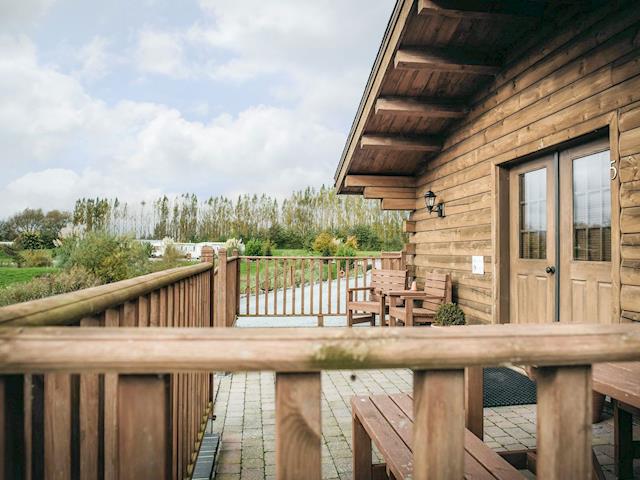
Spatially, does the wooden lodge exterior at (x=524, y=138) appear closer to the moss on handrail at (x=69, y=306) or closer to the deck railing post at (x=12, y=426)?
the moss on handrail at (x=69, y=306)

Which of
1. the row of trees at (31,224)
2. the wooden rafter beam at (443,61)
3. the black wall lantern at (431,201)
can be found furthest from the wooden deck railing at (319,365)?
the row of trees at (31,224)

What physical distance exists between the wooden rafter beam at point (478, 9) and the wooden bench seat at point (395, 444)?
3101 mm

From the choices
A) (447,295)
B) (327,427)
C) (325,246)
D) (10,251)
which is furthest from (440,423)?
(10,251)

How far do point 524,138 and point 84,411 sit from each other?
4.16m

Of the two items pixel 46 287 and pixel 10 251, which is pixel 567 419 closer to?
pixel 46 287

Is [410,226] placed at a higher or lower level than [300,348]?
higher

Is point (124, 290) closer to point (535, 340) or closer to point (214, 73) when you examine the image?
point (535, 340)

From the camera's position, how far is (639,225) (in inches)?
107

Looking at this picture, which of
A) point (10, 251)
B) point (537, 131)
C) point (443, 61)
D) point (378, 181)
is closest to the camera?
point (537, 131)

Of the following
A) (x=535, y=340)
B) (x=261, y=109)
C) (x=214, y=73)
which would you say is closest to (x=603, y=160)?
(x=535, y=340)

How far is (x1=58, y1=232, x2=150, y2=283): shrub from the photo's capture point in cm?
1004

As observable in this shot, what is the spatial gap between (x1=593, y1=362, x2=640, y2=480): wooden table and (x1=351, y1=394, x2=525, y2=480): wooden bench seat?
0.52 metres

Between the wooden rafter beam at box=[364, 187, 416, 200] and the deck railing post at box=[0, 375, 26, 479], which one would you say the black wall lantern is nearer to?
the wooden rafter beam at box=[364, 187, 416, 200]

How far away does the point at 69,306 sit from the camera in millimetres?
759
